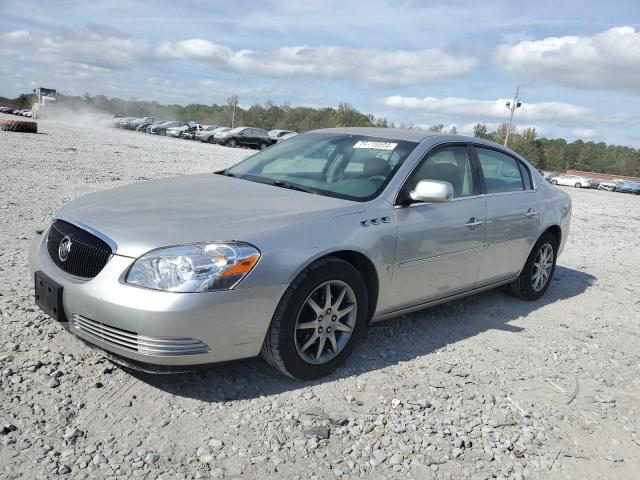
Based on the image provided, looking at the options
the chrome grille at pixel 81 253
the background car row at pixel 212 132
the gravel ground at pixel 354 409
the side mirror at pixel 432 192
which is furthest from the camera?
the background car row at pixel 212 132

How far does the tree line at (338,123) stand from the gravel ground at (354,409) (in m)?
83.1

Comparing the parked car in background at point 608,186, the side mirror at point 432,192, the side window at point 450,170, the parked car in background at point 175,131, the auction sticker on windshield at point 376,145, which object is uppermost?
the auction sticker on windshield at point 376,145

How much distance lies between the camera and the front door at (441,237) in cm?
387

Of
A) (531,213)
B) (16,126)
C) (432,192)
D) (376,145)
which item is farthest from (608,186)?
(432,192)

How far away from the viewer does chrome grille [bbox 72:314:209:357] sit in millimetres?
2820

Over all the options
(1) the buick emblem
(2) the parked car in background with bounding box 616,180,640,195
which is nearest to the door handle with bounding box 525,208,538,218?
(1) the buick emblem

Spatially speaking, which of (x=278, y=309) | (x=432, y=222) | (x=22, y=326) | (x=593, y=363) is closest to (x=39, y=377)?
(x=22, y=326)

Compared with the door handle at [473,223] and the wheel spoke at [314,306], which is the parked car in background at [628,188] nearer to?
the door handle at [473,223]

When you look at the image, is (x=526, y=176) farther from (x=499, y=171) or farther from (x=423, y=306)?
(x=423, y=306)

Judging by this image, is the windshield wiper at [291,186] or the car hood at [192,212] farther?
the windshield wiper at [291,186]

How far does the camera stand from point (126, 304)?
2789 mm

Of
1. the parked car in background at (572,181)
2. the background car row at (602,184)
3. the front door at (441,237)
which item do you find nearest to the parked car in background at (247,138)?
the background car row at (602,184)

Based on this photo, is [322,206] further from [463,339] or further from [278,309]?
[463,339]

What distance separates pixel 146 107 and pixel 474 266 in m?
110
